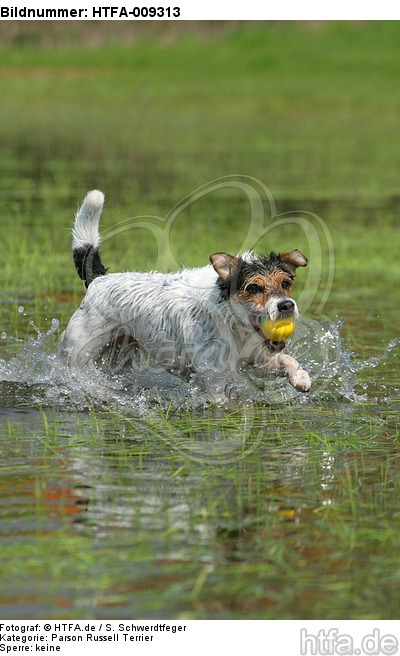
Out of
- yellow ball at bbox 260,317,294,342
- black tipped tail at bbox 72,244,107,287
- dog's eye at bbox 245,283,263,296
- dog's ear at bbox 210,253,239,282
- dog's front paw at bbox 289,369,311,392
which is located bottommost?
dog's front paw at bbox 289,369,311,392

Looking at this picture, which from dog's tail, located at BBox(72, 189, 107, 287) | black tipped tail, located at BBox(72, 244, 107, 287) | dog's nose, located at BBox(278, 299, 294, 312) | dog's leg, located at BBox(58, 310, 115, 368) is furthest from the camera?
black tipped tail, located at BBox(72, 244, 107, 287)

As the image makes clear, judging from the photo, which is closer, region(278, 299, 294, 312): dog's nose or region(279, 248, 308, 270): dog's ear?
region(278, 299, 294, 312): dog's nose

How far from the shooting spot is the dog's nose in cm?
730

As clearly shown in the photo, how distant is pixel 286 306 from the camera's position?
24.0 feet

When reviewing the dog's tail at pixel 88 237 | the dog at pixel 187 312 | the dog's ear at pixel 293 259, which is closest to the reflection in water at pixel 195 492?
the dog at pixel 187 312

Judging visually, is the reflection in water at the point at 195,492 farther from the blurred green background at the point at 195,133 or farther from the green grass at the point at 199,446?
the blurred green background at the point at 195,133

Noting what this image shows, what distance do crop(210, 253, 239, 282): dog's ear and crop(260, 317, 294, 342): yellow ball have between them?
0.38 meters

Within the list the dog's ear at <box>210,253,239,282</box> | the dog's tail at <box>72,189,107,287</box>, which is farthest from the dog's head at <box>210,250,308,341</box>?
the dog's tail at <box>72,189,107,287</box>

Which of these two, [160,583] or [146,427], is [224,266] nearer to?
[146,427]

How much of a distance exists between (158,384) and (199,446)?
1.38 meters

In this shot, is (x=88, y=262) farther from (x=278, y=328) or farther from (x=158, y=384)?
(x=278, y=328)

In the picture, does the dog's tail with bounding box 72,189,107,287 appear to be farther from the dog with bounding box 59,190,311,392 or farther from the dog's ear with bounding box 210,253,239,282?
the dog's ear with bounding box 210,253,239,282

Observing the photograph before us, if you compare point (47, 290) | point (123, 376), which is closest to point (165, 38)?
point (47, 290)

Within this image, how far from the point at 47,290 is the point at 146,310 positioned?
387 cm
